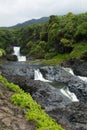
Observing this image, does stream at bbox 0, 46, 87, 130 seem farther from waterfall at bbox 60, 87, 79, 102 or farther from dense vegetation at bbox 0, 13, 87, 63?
dense vegetation at bbox 0, 13, 87, 63

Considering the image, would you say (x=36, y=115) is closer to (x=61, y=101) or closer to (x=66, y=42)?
(x=61, y=101)

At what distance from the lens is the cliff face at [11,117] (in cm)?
1328

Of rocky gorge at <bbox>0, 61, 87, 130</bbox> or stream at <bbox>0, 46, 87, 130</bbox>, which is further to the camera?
stream at <bbox>0, 46, 87, 130</bbox>

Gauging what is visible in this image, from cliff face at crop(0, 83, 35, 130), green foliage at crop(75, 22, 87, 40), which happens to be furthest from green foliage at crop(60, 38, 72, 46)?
cliff face at crop(0, 83, 35, 130)

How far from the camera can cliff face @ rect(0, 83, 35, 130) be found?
13277 mm

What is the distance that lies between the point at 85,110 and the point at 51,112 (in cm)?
346

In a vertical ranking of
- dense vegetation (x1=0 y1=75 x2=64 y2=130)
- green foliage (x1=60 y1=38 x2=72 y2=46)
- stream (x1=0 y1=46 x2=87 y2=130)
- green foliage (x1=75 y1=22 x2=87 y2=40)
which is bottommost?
green foliage (x1=60 y1=38 x2=72 y2=46)

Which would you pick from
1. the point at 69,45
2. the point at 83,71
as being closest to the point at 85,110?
the point at 83,71

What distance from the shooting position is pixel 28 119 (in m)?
14.5

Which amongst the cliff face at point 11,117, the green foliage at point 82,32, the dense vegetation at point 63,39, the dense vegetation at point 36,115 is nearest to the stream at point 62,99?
the dense vegetation at point 36,115

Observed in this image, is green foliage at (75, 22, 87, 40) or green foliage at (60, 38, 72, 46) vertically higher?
green foliage at (75, 22, 87, 40)

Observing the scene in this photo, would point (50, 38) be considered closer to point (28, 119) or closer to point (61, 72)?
point (61, 72)

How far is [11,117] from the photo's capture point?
1426 cm

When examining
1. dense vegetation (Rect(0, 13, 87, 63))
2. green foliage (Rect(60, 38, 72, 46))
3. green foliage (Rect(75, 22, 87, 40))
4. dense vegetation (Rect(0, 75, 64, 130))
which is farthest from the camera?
green foliage (Rect(60, 38, 72, 46))
